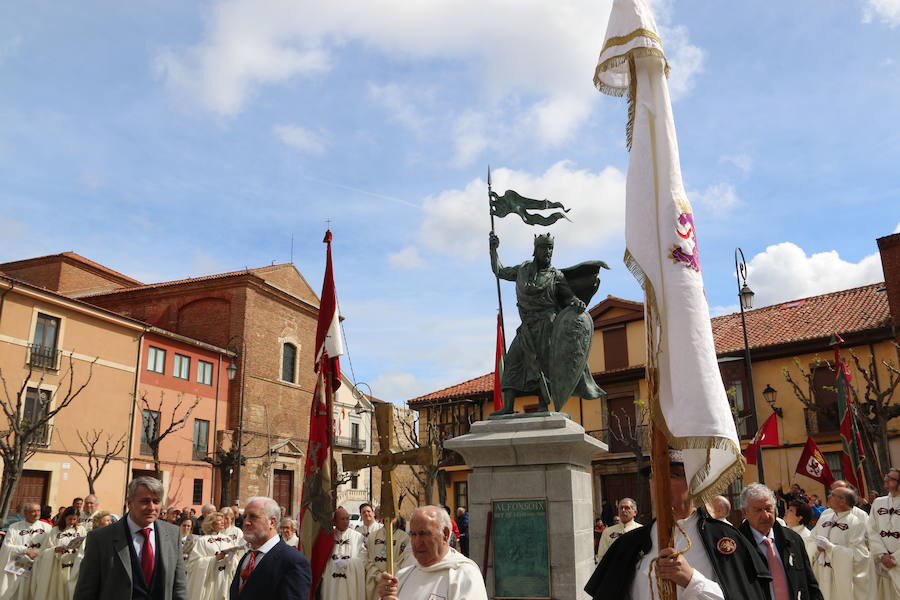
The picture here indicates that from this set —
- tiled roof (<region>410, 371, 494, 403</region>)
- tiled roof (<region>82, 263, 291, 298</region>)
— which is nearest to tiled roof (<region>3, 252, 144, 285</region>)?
tiled roof (<region>82, 263, 291, 298</region>)

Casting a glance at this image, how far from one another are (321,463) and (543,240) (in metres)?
3.62

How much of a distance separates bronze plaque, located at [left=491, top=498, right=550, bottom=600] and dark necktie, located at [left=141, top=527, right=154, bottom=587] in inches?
134

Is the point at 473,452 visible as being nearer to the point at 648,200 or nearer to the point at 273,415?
the point at 648,200

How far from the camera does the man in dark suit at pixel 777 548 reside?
4.77 m

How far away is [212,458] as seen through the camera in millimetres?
32531

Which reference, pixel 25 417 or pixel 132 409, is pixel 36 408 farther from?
pixel 25 417

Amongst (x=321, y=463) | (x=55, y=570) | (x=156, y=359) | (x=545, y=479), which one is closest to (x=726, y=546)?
(x=545, y=479)

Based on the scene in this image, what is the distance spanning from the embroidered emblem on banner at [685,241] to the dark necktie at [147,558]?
4.06m

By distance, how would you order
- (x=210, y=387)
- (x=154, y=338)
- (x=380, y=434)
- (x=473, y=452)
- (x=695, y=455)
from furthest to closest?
(x=210, y=387)
(x=154, y=338)
(x=473, y=452)
(x=380, y=434)
(x=695, y=455)

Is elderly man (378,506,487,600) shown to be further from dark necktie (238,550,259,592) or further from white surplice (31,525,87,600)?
white surplice (31,525,87,600)

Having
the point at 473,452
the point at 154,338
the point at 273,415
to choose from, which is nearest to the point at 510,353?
the point at 473,452

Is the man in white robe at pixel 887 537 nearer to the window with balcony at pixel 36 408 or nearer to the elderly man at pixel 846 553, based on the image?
the elderly man at pixel 846 553

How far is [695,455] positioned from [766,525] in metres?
1.81

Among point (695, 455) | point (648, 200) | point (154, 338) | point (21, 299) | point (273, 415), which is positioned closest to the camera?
point (695, 455)
